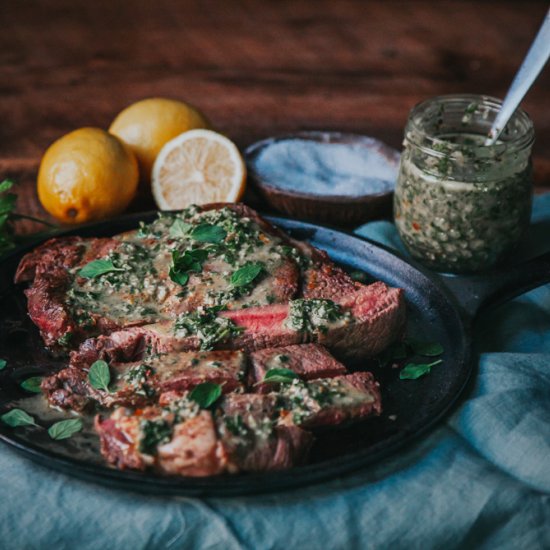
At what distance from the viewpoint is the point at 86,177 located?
4.25 meters

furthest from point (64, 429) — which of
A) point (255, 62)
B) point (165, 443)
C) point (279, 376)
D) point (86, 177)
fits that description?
point (255, 62)

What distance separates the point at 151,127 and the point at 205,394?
232 centimetres

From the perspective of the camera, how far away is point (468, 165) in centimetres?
370

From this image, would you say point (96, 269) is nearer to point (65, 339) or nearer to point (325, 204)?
point (65, 339)

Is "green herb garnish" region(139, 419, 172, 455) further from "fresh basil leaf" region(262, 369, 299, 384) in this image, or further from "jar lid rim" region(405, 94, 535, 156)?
"jar lid rim" region(405, 94, 535, 156)

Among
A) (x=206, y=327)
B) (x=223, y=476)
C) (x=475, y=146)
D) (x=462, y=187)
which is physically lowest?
(x=223, y=476)

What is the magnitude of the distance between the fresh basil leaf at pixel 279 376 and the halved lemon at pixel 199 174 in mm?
1764

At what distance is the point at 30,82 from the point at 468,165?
3703 mm

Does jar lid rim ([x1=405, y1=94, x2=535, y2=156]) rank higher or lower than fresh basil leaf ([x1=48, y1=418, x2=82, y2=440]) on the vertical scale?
higher

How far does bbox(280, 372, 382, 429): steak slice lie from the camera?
2791mm

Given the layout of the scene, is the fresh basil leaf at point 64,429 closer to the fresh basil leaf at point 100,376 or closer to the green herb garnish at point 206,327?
the fresh basil leaf at point 100,376

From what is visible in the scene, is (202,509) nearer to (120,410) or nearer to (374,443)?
(120,410)

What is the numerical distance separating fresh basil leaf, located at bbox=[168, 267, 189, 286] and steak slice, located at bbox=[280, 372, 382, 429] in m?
0.73

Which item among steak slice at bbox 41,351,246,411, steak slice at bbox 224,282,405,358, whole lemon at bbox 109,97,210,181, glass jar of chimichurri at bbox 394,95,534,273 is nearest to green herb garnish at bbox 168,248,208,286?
steak slice at bbox 224,282,405,358
